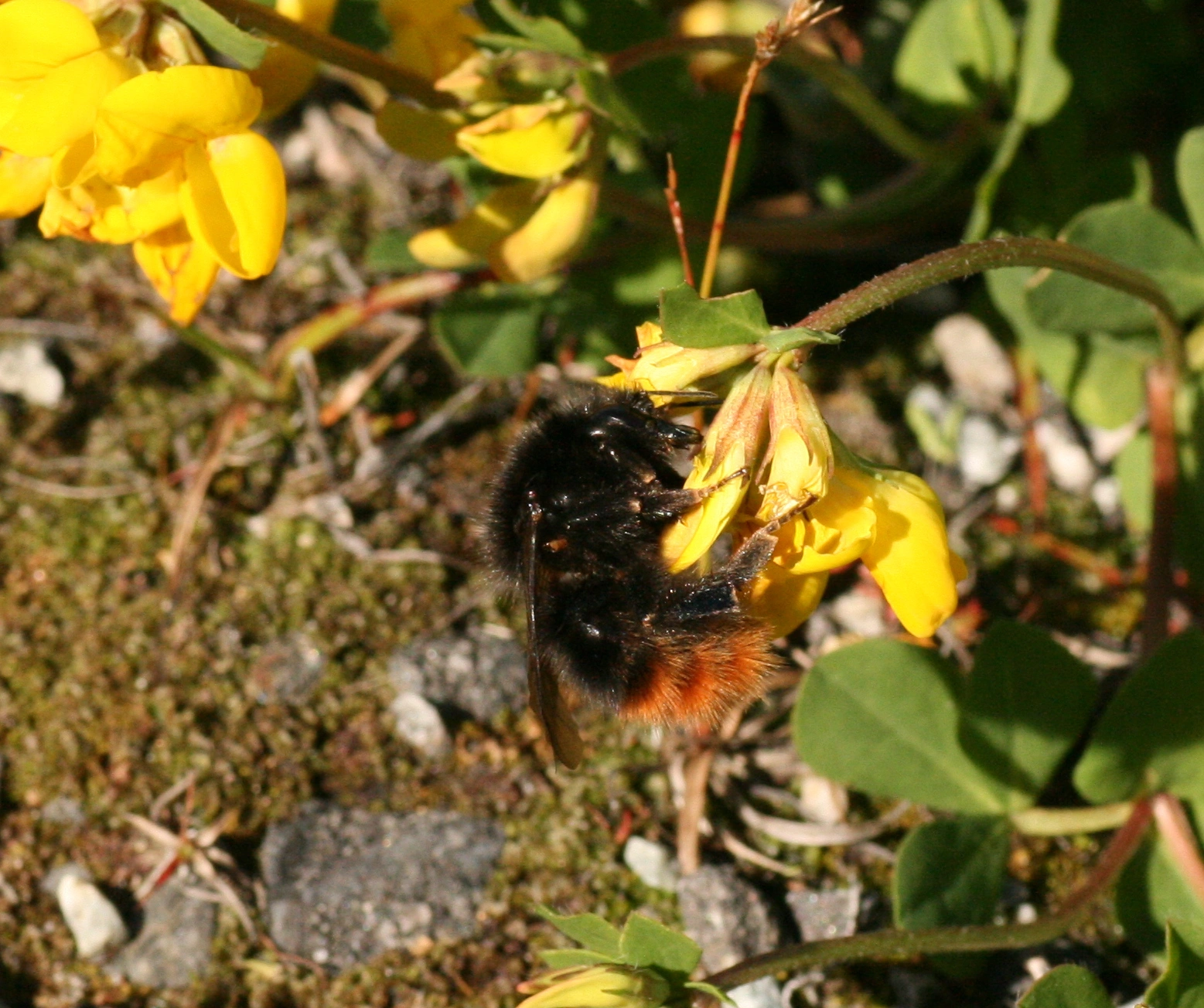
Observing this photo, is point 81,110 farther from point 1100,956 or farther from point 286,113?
point 1100,956

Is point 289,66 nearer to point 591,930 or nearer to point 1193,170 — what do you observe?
point 591,930

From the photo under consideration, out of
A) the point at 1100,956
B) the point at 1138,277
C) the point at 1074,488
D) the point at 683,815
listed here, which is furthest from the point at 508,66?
the point at 1100,956

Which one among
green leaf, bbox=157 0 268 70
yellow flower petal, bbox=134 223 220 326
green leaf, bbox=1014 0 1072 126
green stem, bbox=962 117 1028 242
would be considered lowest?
green stem, bbox=962 117 1028 242

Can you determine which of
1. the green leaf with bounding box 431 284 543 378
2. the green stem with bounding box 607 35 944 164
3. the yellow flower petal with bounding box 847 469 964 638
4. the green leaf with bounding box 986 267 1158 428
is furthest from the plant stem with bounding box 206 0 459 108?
the green leaf with bounding box 986 267 1158 428

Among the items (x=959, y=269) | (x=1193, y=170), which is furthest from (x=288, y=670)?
(x=1193, y=170)

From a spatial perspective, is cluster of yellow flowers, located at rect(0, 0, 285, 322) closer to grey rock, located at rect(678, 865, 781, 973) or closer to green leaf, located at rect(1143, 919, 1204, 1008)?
grey rock, located at rect(678, 865, 781, 973)

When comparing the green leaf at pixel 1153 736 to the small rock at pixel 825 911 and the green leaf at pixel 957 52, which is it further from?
the green leaf at pixel 957 52

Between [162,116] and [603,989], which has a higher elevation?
[162,116]
